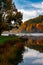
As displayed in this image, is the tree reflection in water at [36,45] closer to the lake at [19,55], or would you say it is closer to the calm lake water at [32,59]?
the lake at [19,55]

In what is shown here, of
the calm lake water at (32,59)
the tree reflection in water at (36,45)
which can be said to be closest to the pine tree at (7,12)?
the tree reflection in water at (36,45)

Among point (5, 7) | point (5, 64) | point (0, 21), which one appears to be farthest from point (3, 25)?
point (5, 64)

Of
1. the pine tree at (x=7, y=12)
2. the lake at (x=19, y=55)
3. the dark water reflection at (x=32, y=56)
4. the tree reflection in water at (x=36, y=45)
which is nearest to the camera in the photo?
the lake at (x=19, y=55)

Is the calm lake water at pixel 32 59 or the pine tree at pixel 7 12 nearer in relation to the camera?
the calm lake water at pixel 32 59

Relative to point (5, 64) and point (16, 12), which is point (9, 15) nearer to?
point (16, 12)

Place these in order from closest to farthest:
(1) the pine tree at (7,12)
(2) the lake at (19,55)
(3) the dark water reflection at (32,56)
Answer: (2) the lake at (19,55) < (3) the dark water reflection at (32,56) < (1) the pine tree at (7,12)

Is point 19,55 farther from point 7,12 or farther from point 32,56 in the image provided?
Answer: point 7,12

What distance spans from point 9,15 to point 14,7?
6.56m

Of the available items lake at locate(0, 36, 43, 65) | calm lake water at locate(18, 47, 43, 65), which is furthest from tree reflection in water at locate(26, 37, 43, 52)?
calm lake water at locate(18, 47, 43, 65)

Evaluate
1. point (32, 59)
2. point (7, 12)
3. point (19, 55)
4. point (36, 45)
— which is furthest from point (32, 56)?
point (7, 12)

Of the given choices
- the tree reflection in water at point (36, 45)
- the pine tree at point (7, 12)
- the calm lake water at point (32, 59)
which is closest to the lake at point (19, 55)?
the calm lake water at point (32, 59)

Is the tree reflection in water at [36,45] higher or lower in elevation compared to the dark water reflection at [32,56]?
lower

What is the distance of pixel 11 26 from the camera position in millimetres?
81375

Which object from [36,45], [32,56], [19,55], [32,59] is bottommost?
[36,45]
